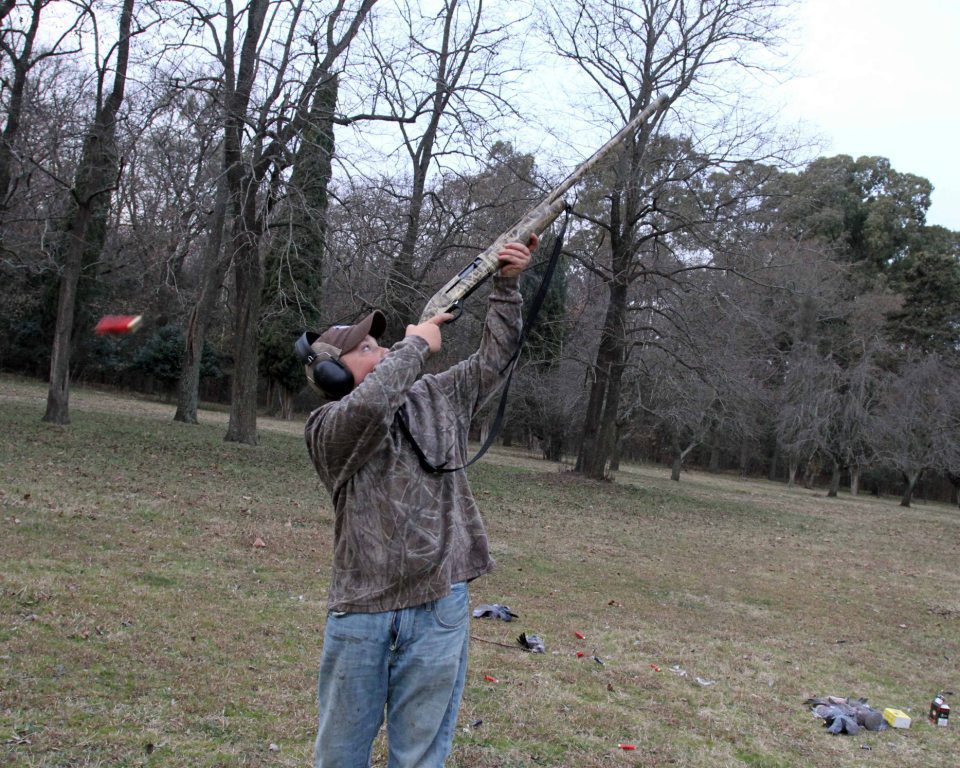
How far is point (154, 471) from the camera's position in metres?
13.6

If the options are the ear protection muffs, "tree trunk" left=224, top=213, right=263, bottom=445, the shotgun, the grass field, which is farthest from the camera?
"tree trunk" left=224, top=213, right=263, bottom=445

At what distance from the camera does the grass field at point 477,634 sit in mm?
4660

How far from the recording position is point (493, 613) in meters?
7.66

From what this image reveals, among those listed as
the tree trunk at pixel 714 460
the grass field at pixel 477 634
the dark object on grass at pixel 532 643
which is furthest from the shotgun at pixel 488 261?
the tree trunk at pixel 714 460

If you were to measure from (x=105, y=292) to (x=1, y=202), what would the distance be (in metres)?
14.8

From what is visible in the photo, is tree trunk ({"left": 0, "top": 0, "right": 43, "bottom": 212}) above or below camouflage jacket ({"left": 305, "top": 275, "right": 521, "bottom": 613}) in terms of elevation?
above

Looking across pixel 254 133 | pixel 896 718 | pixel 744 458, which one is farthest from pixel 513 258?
pixel 744 458

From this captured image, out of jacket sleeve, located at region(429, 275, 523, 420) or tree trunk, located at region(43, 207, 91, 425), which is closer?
jacket sleeve, located at region(429, 275, 523, 420)

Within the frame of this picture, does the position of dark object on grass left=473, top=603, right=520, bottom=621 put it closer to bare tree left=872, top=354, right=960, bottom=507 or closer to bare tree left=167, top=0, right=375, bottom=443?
bare tree left=167, top=0, right=375, bottom=443

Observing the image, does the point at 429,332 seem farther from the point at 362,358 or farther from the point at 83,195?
the point at 83,195

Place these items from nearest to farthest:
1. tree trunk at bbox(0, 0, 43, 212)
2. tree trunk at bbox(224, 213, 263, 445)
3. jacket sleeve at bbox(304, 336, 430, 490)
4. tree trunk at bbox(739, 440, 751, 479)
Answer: jacket sleeve at bbox(304, 336, 430, 490) → tree trunk at bbox(0, 0, 43, 212) → tree trunk at bbox(224, 213, 263, 445) → tree trunk at bbox(739, 440, 751, 479)

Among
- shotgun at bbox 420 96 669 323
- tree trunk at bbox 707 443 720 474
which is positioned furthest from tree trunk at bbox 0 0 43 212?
tree trunk at bbox 707 443 720 474

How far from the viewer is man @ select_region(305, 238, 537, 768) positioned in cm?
267

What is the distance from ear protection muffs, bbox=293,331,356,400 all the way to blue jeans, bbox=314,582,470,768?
0.73 metres
